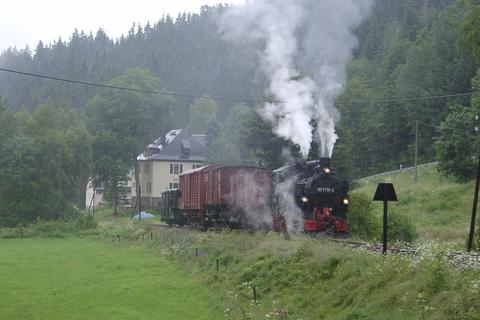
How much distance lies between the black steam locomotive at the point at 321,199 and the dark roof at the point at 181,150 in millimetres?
64217

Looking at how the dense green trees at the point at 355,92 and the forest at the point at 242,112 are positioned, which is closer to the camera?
the forest at the point at 242,112

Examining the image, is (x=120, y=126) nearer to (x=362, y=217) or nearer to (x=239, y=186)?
(x=239, y=186)

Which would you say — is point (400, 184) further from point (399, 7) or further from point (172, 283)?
point (399, 7)

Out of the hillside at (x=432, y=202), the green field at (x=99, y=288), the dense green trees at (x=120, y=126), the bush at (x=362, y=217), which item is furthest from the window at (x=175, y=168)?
the bush at (x=362, y=217)

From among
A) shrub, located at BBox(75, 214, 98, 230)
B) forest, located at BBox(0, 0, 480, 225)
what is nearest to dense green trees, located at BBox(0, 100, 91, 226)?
forest, located at BBox(0, 0, 480, 225)

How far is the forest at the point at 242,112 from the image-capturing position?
47719 millimetres

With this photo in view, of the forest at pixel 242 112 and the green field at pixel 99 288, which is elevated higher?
the forest at pixel 242 112

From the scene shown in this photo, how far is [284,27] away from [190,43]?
121 m

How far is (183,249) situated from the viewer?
27312 millimetres

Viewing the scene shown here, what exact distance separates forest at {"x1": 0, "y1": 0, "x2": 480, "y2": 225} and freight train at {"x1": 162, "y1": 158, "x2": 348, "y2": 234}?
670 cm

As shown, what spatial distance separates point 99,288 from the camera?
830 inches

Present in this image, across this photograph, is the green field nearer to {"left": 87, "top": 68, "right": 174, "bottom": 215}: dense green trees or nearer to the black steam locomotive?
the black steam locomotive

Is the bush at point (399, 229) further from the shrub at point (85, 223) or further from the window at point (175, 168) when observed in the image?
the window at point (175, 168)

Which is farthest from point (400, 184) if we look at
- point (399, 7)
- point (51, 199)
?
point (399, 7)
